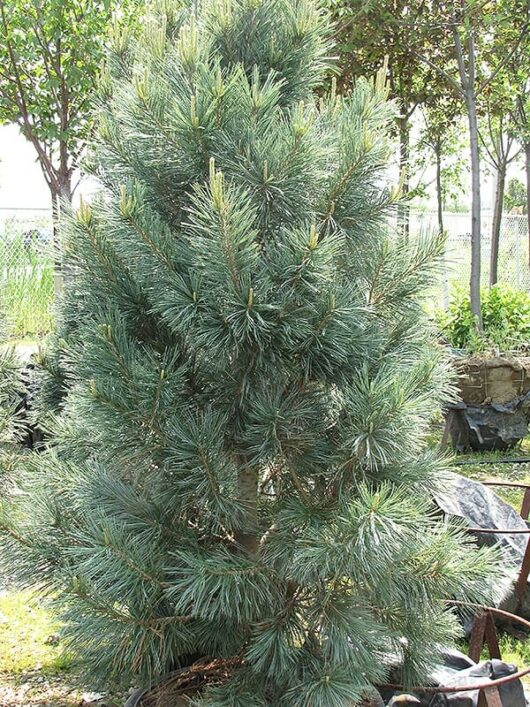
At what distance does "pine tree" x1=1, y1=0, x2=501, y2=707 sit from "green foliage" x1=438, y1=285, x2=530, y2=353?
4984mm

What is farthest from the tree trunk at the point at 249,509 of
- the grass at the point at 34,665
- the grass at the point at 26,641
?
the grass at the point at 26,641

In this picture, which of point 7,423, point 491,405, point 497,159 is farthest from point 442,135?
point 7,423

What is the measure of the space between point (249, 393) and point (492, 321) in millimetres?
6362

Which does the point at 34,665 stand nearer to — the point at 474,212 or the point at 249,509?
the point at 249,509

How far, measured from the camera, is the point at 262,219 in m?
2.03

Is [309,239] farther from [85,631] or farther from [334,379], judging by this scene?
[85,631]

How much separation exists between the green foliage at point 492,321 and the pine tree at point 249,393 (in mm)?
4984

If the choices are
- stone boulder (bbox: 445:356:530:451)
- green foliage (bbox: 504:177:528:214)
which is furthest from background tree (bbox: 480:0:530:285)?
green foliage (bbox: 504:177:528:214)

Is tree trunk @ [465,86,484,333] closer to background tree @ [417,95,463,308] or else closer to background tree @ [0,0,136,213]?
background tree @ [417,95,463,308]

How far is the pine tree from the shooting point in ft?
6.29

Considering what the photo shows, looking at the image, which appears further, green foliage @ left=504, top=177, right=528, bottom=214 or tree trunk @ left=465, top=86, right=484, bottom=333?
green foliage @ left=504, top=177, right=528, bottom=214

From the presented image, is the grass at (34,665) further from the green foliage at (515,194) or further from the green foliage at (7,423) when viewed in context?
the green foliage at (515,194)

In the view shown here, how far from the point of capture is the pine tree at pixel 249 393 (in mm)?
1918

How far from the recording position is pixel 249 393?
207 centimetres
